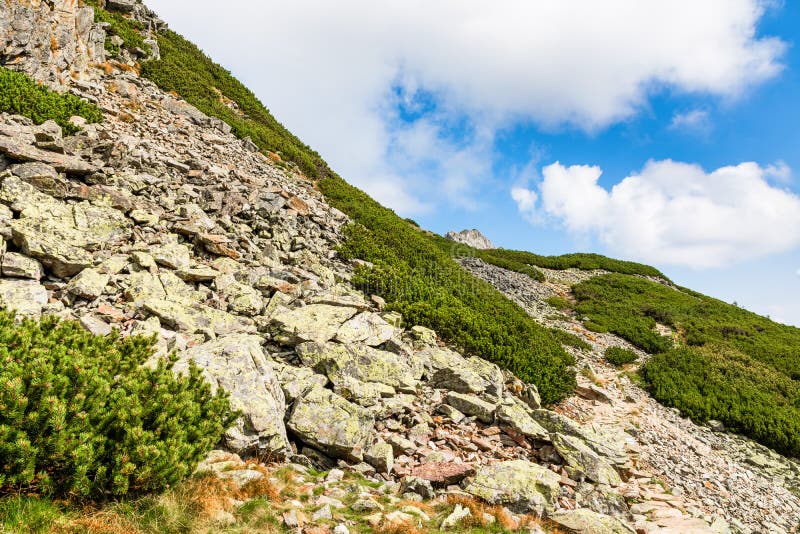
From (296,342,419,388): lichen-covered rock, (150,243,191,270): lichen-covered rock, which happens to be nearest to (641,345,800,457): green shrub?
(296,342,419,388): lichen-covered rock

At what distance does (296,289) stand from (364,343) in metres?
3.32

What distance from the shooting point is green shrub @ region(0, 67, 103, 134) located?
1413cm

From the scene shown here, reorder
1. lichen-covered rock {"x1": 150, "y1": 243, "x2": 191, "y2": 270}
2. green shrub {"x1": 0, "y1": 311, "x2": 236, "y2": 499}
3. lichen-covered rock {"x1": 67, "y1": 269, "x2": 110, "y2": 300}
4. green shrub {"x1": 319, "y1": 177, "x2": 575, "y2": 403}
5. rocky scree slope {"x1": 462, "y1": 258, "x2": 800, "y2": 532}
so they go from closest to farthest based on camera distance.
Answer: green shrub {"x1": 0, "y1": 311, "x2": 236, "y2": 499} → lichen-covered rock {"x1": 67, "y1": 269, "x2": 110, "y2": 300} → rocky scree slope {"x1": 462, "y1": 258, "x2": 800, "y2": 532} → lichen-covered rock {"x1": 150, "y1": 243, "x2": 191, "y2": 270} → green shrub {"x1": 319, "y1": 177, "x2": 575, "y2": 403}

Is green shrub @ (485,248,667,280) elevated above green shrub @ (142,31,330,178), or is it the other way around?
green shrub @ (485,248,667,280)

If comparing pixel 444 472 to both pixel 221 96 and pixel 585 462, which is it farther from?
pixel 221 96

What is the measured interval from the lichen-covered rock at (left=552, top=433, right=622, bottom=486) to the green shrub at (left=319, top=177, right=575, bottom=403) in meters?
4.13

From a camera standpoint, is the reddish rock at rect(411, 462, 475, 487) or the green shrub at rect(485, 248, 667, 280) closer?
the reddish rock at rect(411, 462, 475, 487)

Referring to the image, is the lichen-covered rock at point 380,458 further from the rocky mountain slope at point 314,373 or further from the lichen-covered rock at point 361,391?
the lichen-covered rock at point 361,391

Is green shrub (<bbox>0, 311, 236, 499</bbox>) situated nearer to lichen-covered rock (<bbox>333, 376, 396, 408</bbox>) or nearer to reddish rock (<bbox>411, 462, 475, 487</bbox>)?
lichen-covered rock (<bbox>333, 376, 396, 408</bbox>)

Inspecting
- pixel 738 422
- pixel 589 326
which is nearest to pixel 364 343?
pixel 738 422

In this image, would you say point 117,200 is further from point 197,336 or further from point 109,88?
point 109,88

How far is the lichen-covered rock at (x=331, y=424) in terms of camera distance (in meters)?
7.87

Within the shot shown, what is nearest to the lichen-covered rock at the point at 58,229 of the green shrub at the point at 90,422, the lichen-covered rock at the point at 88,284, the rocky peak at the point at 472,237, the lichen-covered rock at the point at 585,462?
the lichen-covered rock at the point at 88,284

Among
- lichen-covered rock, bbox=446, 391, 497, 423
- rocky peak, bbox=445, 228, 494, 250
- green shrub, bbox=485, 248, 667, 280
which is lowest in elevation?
lichen-covered rock, bbox=446, 391, 497, 423
